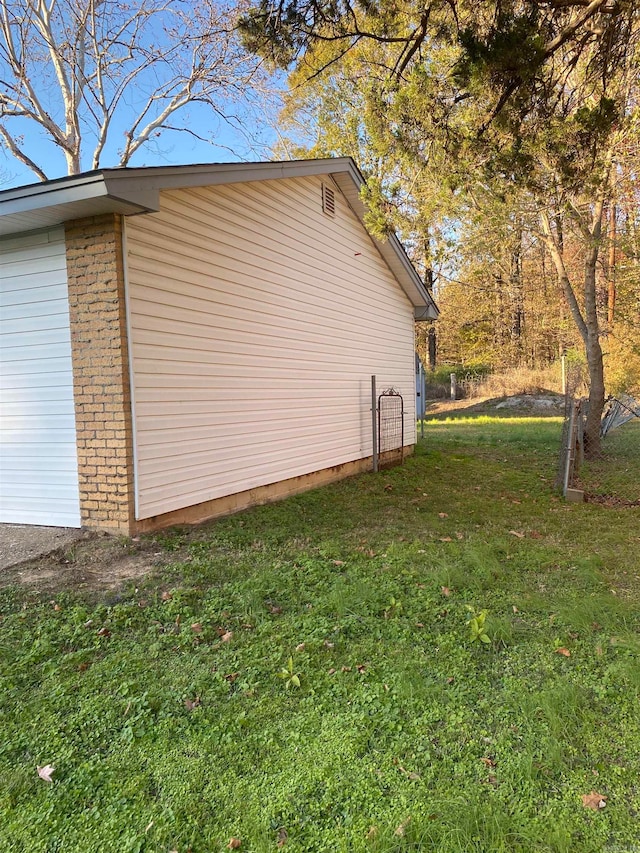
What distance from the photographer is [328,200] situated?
26.7 ft

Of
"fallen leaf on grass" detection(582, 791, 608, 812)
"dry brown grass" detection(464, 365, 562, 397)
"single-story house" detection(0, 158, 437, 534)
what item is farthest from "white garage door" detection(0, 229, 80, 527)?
"dry brown grass" detection(464, 365, 562, 397)

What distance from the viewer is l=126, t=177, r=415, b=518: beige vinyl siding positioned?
15.9 feet

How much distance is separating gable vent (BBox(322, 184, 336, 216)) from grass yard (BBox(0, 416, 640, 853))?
5524 mm

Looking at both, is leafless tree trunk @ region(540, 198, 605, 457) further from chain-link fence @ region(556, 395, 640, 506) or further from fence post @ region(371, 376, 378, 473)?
fence post @ region(371, 376, 378, 473)

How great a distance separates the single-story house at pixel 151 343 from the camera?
14.8 ft

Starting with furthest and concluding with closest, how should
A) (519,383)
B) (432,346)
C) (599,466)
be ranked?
(432,346) → (519,383) → (599,466)

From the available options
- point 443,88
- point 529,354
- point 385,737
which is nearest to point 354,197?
point 443,88

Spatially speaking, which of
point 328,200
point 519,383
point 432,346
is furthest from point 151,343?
point 432,346

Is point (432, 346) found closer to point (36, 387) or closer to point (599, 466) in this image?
point (599, 466)

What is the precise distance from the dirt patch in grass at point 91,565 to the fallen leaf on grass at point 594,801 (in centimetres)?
303

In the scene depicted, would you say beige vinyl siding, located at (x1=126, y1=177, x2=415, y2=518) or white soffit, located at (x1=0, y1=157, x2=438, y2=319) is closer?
white soffit, located at (x1=0, y1=157, x2=438, y2=319)

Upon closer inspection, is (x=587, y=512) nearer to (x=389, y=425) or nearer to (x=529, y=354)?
(x=389, y=425)

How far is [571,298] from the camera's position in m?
10.1

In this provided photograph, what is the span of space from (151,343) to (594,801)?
14.3 ft
